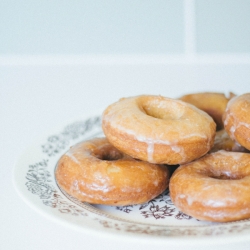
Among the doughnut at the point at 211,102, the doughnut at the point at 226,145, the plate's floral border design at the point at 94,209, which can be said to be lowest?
the plate's floral border design at the point at 94,209

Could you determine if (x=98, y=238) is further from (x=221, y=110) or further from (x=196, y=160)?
(x=221, y=110)

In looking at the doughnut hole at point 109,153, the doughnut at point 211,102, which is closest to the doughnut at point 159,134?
the doughnut hole at point 109,153

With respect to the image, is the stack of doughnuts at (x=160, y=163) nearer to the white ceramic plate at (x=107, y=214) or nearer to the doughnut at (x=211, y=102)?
the white ceramic plate at (x=107, y=214)

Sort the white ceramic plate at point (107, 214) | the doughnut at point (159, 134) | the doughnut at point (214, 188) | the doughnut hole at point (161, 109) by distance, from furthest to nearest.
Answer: the doughnut hole at point (161, 109), the doughnut at point (159, 134), the doughnut at point (214, 188), the white ceramic plate at point (107, 214)

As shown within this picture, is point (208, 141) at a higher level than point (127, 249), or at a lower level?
higher

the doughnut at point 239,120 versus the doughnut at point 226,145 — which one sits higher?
the doughnut at point 239,120

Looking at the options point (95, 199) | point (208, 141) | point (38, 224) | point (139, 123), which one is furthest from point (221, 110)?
point (38, 224)

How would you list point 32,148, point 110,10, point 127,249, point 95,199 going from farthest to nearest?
point 110,10 → point 32,148 → point 95,199 → point 127,249

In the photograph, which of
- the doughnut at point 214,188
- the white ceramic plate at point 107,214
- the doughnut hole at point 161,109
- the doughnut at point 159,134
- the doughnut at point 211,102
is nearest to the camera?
the white ceramic plate at point 107,214
